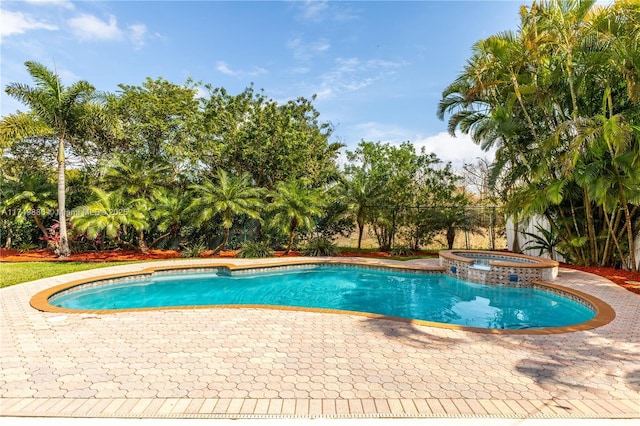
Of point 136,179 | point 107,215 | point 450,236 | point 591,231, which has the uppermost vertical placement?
point 136,179

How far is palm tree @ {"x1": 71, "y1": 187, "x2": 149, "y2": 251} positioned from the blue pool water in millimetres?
3554

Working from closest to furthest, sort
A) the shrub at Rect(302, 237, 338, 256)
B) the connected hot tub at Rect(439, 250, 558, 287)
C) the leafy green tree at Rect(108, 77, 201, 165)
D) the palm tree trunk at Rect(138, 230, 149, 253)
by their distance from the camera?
the connected hot tub at Rect(439, 250, 558, 287) < the shrub at Rect(302, 237, 338, 256) < the palm tree trunk at Rect(138, 230, 149, 253) < the leafy green tree at Rect(108, 77, 201, 165)

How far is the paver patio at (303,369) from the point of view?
11.4 feet

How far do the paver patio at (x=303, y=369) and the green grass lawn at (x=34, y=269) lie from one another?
432 cm

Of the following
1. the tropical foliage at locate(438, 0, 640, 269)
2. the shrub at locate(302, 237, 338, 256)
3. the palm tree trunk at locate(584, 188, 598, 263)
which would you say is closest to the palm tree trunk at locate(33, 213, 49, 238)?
the shrub at locate(302, 237, 338, 256)

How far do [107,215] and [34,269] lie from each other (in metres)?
3.18

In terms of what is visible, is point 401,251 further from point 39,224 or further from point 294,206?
point 39,224

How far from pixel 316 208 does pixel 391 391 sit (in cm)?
1203

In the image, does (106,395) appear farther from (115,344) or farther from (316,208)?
(316,208)

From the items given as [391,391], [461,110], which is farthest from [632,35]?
[391,391]

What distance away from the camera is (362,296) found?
998cm

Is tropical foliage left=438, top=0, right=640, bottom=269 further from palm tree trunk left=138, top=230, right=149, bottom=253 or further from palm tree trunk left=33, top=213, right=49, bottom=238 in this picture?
palm tree trunk left=33, top=213, right=49, bottom=238

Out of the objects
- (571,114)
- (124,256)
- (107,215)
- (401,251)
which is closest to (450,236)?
(401,251)

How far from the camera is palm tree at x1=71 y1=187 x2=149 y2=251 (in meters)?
13.5
